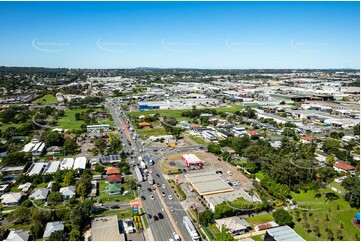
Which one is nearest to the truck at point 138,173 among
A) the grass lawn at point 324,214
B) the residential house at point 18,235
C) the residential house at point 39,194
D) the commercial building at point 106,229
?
the commercial building at point 106,229

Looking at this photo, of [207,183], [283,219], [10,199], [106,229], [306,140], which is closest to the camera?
[106,229]

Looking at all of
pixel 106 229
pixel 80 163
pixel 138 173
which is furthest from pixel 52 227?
pixel 80 163

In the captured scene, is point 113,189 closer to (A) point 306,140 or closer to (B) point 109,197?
(B) point 109,197

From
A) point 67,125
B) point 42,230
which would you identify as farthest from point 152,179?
point 67,125

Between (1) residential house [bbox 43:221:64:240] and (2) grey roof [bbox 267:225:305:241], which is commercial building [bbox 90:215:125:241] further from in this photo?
(2) grey roof [bbox 267:225:305:241]

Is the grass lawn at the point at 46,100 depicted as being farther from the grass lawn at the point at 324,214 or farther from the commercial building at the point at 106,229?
the grass lawn at the point at 324,214
